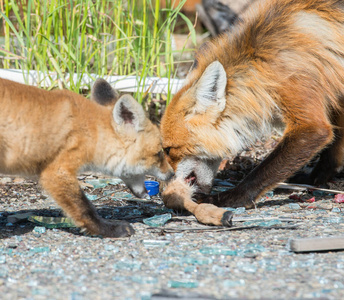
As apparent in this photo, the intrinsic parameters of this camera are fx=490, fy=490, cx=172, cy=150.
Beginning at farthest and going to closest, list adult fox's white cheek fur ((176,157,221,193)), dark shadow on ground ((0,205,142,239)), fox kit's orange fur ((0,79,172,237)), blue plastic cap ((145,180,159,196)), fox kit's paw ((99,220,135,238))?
blue plastic cap ((145,180,159,196))
adult fox's white cheek fur ((176,157,221,193))
dark shadow on ground ((0,205,142,239))
fox kit's paw ((99,220,135,238))
fox kit's orange fur ((0,79,172,237))

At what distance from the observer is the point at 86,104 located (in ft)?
13.7

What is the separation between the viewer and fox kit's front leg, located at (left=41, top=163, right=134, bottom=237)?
3789 mm

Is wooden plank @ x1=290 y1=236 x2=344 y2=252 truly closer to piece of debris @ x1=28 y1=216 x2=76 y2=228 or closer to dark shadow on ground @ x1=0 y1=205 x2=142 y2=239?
dark shadow on ground @ x1=0 y1=205 x2=142 y2=239

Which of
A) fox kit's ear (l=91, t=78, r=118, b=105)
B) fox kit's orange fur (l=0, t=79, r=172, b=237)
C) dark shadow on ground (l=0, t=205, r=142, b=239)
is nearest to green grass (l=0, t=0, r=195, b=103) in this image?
fox kit's ear (l=91, t=78, r=118, b=105)

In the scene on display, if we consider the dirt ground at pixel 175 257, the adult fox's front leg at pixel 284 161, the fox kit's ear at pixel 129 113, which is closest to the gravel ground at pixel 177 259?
the dirt ground at pixel 175 257

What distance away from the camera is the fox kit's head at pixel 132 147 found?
4102 millimetres

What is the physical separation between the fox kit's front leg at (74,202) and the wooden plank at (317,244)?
52.9 inches

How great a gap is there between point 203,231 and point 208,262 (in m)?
0.86

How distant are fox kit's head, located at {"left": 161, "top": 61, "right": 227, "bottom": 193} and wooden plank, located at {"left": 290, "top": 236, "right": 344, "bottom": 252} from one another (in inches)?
70.8

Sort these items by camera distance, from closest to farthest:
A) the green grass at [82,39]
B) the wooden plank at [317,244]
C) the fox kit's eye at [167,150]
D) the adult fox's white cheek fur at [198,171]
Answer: the wooden plank at [317,244] → the fox kit's eye at [167,150] → the adult fox's white cheek fur at [198,171] → the green grass at [82,39]

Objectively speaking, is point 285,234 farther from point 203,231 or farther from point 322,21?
point 322,21

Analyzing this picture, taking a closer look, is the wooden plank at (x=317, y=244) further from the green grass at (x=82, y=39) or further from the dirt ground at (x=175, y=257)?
the green grass at (x=82, y=39)

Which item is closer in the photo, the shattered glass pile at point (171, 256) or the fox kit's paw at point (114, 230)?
the shattered glass pile at point (171, 256)

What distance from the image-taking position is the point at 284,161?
186 inches
